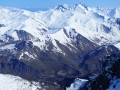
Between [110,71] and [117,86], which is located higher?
[110,71]

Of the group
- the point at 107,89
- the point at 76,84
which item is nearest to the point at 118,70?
the point at 107,89

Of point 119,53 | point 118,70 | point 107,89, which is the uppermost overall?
point 119,53

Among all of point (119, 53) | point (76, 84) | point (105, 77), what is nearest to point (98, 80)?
point (105, 77)

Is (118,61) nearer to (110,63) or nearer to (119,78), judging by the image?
(110,63)

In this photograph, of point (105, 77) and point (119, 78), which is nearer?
point (119, 78)

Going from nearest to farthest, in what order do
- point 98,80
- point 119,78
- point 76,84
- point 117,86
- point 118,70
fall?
point 117,86 < point 119,78 < point 118,70 < point 98,80 < point 76,84

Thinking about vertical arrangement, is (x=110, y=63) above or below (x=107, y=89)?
→ above

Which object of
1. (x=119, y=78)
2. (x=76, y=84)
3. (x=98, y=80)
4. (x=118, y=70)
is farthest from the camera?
(x=76, y=84)

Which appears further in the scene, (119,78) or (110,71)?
(110,71)

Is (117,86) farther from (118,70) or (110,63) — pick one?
(110,63)
